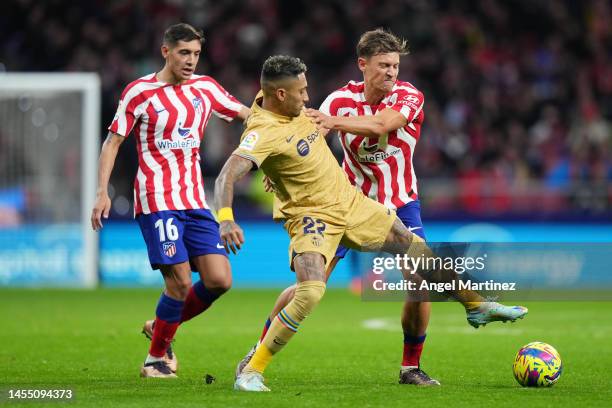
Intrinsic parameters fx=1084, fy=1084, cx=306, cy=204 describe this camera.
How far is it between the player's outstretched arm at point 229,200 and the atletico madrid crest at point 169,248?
1.48 metres

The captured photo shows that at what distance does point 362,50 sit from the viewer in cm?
763

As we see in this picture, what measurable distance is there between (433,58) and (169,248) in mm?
13675

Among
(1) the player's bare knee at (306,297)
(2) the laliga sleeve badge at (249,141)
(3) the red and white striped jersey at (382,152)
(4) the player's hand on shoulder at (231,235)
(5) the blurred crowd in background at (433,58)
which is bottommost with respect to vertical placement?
(1) the player's bare knee at (306,297)

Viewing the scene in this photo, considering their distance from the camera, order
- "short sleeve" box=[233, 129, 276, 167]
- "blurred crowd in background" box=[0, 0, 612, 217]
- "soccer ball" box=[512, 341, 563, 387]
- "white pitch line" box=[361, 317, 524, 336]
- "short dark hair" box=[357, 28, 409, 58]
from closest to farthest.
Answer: "short sleeve" box=[233, 129, 276, 167] → "soccer ball" box=[512, 341, 563, 387] → "short dark hair" box=[357, 28, 409, 58] → "white pitch line" box=[361, 317, 524, 336] → "blurred crowd in background" box=[0, 0, 612, 217]

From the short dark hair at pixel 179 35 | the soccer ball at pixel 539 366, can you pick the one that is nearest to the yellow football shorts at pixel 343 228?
the soccer ball at pixel 539 366

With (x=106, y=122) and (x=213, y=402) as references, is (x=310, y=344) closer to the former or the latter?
(x=213, y=402)

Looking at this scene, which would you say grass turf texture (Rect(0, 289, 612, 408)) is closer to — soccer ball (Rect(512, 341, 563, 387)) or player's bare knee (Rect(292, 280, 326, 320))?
soccer ball (Rect(512, 341, 563, 387))

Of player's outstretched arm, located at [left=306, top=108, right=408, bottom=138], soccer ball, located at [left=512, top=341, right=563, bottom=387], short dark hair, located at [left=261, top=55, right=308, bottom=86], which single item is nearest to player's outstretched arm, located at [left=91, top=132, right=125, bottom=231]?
short dark hair, located at [left=261, top=55, right=308, bottom=86]

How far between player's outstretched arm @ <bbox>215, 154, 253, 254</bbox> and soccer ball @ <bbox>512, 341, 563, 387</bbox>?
6.86 feet

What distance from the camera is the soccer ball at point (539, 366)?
6.99 m

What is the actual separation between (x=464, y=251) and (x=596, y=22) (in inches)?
607

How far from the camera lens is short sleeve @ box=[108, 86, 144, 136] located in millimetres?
7898

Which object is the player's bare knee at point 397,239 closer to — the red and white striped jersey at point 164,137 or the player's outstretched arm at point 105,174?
the red and white striped jersey at point 164,137

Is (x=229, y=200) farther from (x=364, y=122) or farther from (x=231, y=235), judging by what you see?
(x=364, y=122)
